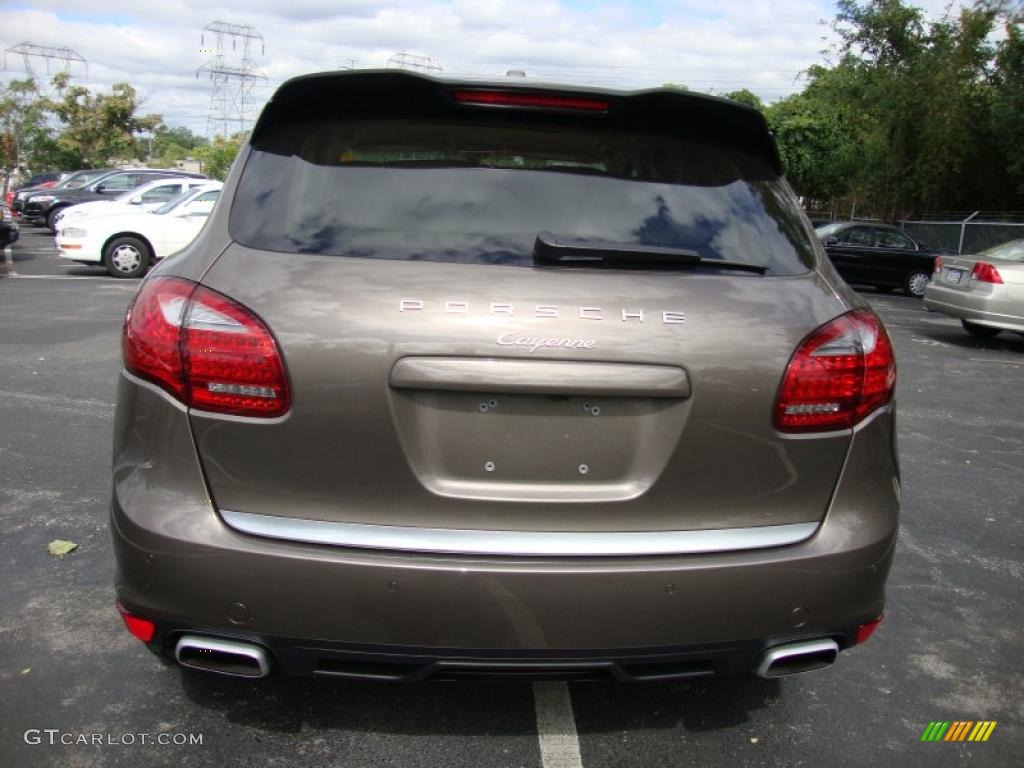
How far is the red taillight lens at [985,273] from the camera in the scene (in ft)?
35.3

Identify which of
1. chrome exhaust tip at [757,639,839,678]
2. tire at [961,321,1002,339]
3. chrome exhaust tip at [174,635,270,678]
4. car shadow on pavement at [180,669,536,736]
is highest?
chrome exhaust tip at [757,639,839,678]

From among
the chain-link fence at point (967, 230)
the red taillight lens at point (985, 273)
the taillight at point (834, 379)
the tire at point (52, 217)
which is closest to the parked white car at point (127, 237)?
the tire at point (52, 217)

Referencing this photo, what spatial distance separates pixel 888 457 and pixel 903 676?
119 cm

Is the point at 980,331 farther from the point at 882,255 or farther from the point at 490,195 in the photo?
the point at 490,195

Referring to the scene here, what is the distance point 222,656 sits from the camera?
7.00ft

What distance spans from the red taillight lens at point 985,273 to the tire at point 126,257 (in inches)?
501

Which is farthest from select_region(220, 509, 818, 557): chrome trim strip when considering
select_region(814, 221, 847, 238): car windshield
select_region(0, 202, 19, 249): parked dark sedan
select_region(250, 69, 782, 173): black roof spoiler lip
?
select_region(814, 221, 847, 238): car windshield

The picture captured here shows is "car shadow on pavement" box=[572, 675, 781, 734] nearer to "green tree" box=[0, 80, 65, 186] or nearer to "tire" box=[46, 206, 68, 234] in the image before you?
"tire" box=[46, 206, 68, 234]

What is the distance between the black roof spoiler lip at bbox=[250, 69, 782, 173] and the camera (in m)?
2.26

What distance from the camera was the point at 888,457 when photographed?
91.0 inches

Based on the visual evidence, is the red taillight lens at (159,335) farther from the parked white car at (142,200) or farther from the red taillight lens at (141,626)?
the parked white car at (142,200)

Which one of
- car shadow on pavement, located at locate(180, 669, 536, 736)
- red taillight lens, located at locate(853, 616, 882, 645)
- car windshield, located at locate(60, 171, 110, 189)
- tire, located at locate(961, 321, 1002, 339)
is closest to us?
red taillight lens, located at locate(853, 616, 882, 645)

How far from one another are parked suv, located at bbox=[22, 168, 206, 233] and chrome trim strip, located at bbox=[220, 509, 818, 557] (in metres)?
19.2

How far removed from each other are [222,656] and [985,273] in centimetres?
1125
